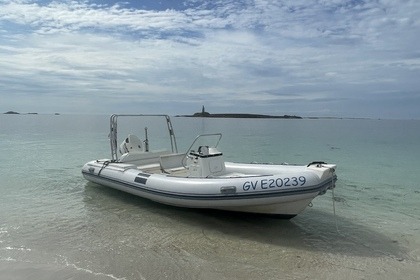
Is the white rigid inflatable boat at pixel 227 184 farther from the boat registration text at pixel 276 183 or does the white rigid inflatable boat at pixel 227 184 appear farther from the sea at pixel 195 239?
the sea at pixel 195 239

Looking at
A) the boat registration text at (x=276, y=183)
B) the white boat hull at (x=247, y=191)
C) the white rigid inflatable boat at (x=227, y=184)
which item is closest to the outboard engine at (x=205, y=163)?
the white rigid inflatable boat at (x=227, y=184)

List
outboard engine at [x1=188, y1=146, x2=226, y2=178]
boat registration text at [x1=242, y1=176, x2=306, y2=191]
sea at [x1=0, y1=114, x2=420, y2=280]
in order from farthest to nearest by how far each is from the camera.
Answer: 1. outboard engine at [x1=188, y1=146, x2=226, y2=178]
2. boat registration text at [x1=242, y1=176, x2=306, y2=191]
3. sea at [x1=0, y1=114, x2=420, y2=280]

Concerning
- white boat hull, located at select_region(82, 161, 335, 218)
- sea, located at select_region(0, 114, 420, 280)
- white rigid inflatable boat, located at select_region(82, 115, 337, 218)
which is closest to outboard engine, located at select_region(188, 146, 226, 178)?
white rigid inflatable boat, located at select_region(82, 115, 337, 218)

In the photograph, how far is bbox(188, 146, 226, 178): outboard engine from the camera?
673 cm

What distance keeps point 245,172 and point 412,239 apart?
3.16 m

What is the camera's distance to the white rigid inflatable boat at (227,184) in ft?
17.8

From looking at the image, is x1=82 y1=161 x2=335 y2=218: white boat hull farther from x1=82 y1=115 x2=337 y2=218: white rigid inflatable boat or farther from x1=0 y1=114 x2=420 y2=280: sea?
x1=0 y1=114 x2=420 y2=280: sea

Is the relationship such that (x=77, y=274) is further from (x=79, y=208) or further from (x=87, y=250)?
(x=79, y=208)

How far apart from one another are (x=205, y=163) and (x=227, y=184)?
1190 mm

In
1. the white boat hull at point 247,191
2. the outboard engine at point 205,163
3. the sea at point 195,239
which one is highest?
the outboard engine at point 205,163

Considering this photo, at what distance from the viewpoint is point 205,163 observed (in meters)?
6.75

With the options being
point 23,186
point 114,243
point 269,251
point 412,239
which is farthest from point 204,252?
point 23,186

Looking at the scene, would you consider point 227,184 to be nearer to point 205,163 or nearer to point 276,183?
point 276,183

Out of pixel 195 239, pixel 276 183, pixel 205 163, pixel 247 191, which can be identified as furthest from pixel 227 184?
pixel 205 163
